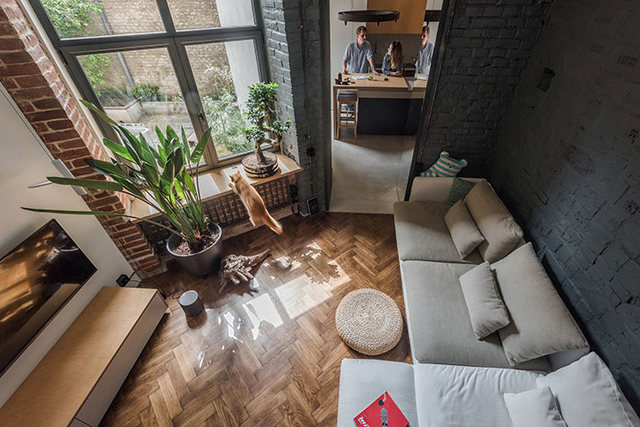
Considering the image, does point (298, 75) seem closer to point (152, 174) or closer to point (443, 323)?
point (152, 174)

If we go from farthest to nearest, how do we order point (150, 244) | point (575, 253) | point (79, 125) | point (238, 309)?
point (150, 244) → point (238, 309) → point (79, 125) → point (575, 253)

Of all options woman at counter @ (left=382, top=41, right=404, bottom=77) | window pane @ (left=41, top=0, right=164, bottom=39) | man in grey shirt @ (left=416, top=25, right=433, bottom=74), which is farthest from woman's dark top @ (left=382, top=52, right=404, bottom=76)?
window pane @ (left=41, top=0, right=164, bottom=39)

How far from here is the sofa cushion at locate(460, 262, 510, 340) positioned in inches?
70.0

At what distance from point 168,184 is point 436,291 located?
7.44 ft

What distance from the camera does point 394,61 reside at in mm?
4449

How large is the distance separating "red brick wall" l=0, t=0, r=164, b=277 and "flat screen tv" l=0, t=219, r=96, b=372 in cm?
49

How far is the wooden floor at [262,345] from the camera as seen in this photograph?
191 centimetres

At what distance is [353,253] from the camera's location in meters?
3.01

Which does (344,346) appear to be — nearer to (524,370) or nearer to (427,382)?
(427,382)

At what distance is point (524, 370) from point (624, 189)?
47.9 inches

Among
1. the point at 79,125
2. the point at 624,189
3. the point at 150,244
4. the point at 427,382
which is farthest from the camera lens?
the point at 150,244

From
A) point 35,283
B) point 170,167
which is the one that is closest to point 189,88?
point 170,167

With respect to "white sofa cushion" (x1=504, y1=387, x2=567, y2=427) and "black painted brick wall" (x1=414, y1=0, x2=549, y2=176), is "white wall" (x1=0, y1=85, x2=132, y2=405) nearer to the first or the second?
"white sofa cushion" (x1=504, y1=387, x2=567, y2=427)

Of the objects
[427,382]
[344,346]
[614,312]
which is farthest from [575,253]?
[344,346]
